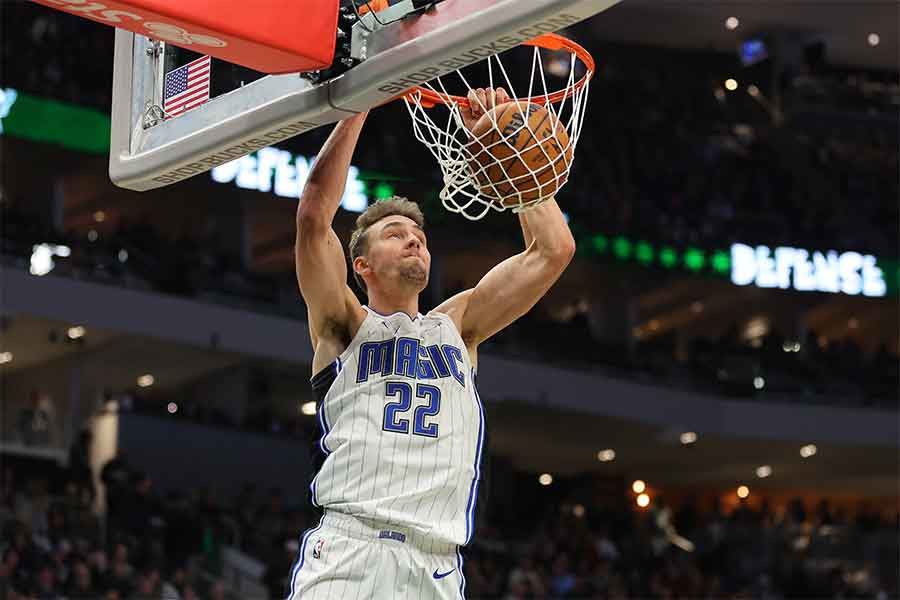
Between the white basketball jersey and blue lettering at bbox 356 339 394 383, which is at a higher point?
blue lettering at bbox 356 339 394 383

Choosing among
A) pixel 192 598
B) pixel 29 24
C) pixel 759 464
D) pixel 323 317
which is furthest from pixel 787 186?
pixel 323 317

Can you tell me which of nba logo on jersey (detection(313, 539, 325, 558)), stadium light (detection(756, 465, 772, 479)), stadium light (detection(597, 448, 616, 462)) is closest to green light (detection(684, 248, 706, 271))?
stadium light (detection(597, 448, 616, 462))

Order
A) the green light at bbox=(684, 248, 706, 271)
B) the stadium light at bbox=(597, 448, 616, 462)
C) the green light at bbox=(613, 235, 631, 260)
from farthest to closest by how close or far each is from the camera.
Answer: the stadium light at bbox=(597, 448, 616, 462) < the green light at bbox=(684, 248, 706, 271) < the green light at bbox=(613, 235, 631, 260)

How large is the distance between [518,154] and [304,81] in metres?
0.74

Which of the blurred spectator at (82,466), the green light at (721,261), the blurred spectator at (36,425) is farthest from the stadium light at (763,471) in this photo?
the blurred spectator at (36,425)

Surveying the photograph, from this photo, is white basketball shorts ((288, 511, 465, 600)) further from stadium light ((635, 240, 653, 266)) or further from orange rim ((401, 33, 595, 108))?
stadium light ((635, 240, 653, 266))

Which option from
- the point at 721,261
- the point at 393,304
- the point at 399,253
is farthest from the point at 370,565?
the point at 721,261

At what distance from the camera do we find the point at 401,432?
418 cm

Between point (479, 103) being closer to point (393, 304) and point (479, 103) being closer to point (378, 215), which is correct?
point (378, 215)

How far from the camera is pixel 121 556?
14.2 meters

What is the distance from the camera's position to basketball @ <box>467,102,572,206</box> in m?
4.32

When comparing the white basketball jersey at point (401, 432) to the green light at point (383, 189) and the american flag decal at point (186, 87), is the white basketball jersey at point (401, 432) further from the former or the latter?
the green light at point (383, 189)

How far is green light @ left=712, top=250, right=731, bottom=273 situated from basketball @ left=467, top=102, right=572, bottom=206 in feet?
67.8

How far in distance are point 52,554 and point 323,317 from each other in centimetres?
1017
